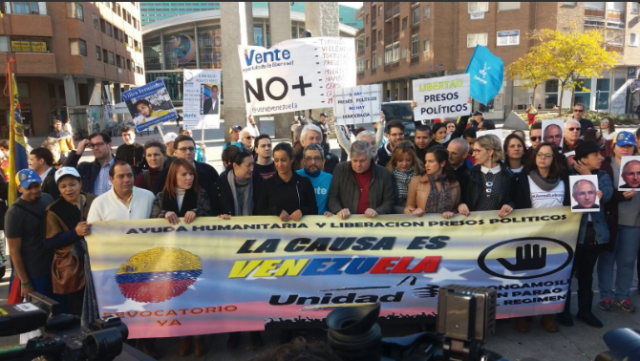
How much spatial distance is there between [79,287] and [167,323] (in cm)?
83

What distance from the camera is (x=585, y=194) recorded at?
14.1ft

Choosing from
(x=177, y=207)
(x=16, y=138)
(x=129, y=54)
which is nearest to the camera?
(x=177, y=207)

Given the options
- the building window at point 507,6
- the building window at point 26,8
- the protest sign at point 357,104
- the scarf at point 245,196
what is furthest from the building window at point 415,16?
the scarf at point 245,196

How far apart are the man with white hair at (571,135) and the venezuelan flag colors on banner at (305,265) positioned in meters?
2.23

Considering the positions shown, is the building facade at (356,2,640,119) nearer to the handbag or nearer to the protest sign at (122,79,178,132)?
the protest sign at (122,79,178,132)

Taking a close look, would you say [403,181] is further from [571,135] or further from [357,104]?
[357,104]

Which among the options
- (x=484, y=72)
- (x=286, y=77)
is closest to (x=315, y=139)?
(x=286, y=77)

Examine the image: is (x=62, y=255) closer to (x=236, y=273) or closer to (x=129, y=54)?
(x=236, y=273)

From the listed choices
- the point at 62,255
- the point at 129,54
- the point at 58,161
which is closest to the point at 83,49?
the point at 129,54

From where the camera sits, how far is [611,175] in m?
4.77

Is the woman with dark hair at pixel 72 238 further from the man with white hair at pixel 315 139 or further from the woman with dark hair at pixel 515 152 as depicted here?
the woman with dark hair at pixel 515 152

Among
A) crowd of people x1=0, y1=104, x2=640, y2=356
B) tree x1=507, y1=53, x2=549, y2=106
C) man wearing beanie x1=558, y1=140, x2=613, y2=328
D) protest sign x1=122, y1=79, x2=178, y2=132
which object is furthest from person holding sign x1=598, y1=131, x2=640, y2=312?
tree x1=507, y1=53, x2=549, y2=106

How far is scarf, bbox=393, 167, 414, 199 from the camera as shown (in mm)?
4781

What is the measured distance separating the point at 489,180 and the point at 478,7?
44.4 meters
